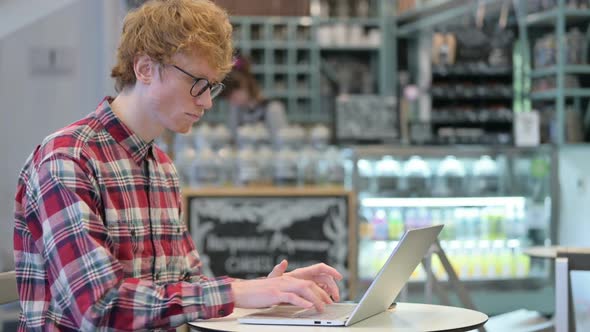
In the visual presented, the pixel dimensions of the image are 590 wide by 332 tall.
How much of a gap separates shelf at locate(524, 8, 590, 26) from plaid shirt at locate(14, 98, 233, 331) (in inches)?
235

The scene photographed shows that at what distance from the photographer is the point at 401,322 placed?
212 centimetres

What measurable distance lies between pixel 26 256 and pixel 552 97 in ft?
20.9

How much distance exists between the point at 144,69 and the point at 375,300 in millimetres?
750

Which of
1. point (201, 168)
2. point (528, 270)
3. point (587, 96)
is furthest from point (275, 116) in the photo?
point (587, 96)

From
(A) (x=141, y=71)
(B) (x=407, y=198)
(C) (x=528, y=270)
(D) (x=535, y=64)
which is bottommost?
(C) (x=528, y=270)

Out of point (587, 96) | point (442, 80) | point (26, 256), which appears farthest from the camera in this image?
point (442, 80)

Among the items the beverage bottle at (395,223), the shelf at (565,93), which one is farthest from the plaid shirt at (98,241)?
the shelf at (565,93)

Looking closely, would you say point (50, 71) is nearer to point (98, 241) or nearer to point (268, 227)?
Result: point (98, 241)

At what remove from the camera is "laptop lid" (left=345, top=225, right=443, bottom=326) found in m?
2.02

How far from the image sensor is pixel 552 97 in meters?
7.68

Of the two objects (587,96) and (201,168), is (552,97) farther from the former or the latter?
(201,168)

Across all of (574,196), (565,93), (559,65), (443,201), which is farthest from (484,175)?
(559,65)

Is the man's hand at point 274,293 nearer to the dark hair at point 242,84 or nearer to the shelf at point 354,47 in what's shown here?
the dark hair at point 242,84

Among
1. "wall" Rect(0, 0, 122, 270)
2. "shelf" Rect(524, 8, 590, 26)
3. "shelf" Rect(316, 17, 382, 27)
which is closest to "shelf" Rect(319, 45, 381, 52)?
"shelf" Rect(316, 17, 382, 27)
